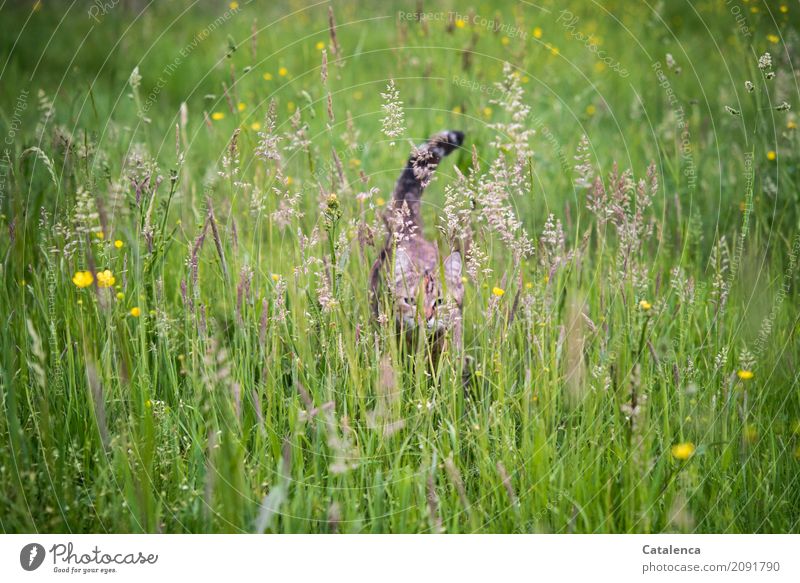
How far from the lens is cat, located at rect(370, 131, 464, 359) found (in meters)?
2.48

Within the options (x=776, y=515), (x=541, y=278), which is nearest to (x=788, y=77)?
(x=541, y=278)

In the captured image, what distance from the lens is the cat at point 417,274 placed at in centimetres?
248

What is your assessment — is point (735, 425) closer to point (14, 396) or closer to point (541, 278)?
point (541, 278)

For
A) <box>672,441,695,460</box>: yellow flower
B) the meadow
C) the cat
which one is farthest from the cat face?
<box>672,441,695,460</box>: yellow flower

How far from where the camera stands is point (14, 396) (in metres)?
2.40

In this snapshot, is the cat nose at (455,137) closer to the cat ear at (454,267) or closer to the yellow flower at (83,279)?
the cat ear at (454,267)

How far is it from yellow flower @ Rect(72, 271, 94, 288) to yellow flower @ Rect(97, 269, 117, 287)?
0.11ft

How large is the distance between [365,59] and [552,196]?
2.05 m

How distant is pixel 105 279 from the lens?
8.12ft
